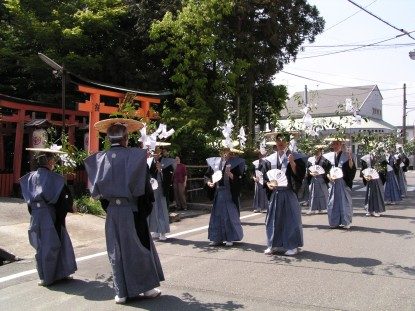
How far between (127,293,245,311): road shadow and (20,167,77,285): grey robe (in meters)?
1.30

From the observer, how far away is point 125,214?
215 inches

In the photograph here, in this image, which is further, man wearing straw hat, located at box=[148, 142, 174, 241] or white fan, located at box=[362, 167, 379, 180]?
white fan, located at box=[362, 167, 379, 180]

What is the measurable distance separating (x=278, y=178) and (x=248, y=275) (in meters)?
2.02

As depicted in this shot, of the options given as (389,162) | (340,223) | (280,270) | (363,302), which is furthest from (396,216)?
(363,302)

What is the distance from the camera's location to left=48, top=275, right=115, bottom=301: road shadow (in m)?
5.72

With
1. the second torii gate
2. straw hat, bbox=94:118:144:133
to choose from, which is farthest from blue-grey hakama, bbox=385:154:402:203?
straw hat, bbox=94:118:144:133

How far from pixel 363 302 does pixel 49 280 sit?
12.8 feet

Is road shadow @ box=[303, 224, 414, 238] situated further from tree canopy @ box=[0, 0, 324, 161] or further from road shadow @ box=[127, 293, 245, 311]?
tree canopy @ box=[0, 0, 324, 161]

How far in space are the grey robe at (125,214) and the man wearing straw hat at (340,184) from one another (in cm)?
600

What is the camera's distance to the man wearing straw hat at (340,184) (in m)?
10.4

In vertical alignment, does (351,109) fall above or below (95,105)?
below

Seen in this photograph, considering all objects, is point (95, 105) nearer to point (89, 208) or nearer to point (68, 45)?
point (89, 208)

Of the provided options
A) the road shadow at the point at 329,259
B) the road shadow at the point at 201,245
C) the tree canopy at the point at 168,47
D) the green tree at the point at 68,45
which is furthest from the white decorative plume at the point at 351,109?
the green tree at the point at 68,45

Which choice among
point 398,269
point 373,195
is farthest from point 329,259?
point 373,195
